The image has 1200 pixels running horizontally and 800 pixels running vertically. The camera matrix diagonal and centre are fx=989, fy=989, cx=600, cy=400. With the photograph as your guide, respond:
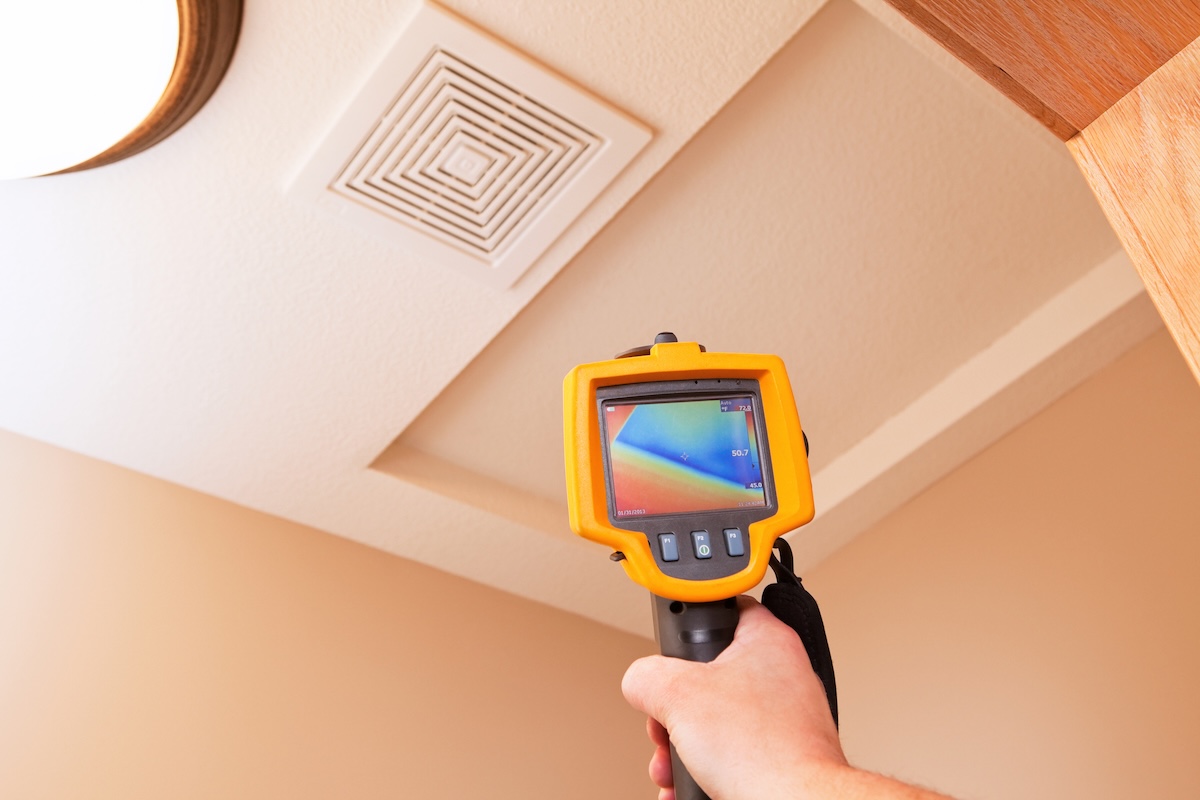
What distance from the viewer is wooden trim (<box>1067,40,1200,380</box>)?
1.73 feet

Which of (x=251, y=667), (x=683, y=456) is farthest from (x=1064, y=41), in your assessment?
(x=251, y=667)

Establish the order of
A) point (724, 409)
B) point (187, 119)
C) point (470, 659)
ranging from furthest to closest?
point (470, 659) < point (187, 119) < point (724, 409)

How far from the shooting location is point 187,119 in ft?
5.05

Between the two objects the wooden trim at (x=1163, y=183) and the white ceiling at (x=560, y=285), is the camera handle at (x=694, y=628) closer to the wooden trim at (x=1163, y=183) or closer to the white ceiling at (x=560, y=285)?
the wooden trim at (x=1163, y=183)

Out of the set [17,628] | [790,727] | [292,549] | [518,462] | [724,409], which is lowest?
[790,727]

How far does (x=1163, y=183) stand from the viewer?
544mm

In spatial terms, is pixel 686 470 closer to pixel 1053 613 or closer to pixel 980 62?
pixel 980 62

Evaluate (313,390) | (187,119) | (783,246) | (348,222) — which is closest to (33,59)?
(187,119)

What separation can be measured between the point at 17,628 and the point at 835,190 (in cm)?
172

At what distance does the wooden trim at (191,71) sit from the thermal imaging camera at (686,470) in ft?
3.12

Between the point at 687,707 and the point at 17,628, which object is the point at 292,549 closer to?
the point at 17,628

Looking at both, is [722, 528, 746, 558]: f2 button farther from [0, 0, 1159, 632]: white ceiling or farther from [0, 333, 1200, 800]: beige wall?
[0, 333, 1200, 800]: beige wall

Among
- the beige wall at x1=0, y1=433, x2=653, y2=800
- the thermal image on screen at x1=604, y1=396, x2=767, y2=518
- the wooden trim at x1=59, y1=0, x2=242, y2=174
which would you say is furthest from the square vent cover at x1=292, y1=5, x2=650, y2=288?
the thermal image on screen at x1=604, y1=396, x2=767, y2=518

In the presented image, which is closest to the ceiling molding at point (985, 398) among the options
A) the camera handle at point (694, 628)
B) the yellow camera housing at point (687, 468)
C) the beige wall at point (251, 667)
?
the beige wall at point (251, 667)
